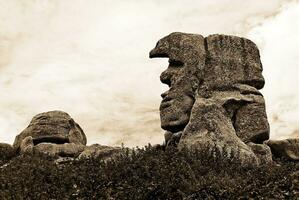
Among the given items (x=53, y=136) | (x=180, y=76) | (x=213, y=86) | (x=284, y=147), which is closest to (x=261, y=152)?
(x=284, y=147)

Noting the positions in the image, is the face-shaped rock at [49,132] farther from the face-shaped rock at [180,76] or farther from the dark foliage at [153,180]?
the dark foliage at [153,180]

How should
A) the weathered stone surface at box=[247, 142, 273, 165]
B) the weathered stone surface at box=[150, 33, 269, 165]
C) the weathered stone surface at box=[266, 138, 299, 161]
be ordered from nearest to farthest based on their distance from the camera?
the weathered stone surface at box=[247, 142, 273, 165] < the weathered stone surface at box=[150, 33, 269, 165] < the weathered stone surface at box=[266, 138, 299, 161]

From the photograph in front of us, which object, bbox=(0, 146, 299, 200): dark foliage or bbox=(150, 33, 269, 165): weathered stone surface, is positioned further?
bbox=(150, 33, 269, 165): weathered stone surface

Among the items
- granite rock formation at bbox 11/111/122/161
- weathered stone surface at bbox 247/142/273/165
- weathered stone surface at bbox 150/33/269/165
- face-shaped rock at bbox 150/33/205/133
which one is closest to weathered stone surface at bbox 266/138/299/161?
weathered stone surface at bbox 150/33/269/165

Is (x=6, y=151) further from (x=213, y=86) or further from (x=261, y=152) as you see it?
(x=261, y=152)

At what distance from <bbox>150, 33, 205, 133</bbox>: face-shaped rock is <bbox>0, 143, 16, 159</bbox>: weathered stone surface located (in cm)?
633

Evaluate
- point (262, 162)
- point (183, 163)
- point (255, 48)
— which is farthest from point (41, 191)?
point (255, 48)

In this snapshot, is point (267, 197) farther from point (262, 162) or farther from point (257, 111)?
point (257, 111)

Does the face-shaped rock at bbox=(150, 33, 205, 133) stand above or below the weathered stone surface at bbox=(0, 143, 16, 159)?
above

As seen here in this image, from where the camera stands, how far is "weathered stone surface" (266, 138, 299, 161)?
16.8m

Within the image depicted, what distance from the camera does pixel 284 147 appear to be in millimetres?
16812

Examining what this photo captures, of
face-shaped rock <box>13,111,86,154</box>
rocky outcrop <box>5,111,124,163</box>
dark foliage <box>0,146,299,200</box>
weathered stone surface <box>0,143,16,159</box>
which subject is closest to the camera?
dark foliage <box>0,146,299,200</box>

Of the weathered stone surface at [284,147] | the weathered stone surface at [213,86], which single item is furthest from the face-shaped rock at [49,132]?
the weathered stone surface at [284,147]

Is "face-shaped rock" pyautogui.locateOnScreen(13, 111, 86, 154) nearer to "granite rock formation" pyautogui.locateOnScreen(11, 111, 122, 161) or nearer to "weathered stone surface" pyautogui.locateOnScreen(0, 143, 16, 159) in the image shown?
"granite rock formation" pyautogui.locateOnScreen(11, 111, 122, 161)
